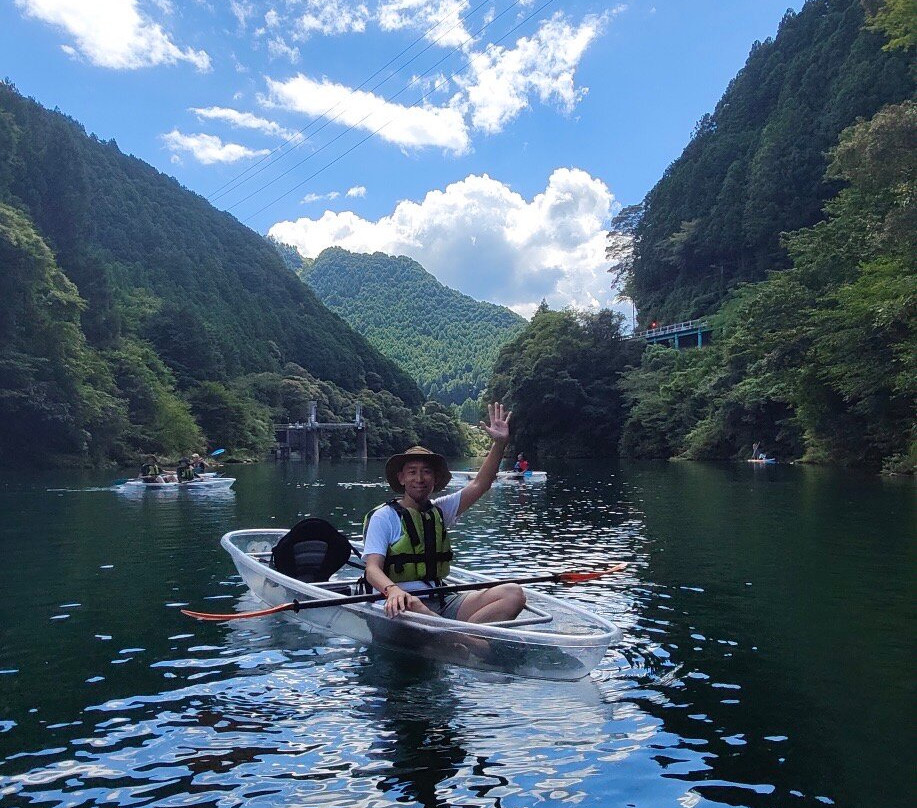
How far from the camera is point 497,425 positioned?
6910 mm

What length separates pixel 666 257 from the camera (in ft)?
248

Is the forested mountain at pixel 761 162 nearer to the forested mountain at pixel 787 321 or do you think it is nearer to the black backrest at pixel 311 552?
the forested mountain at pixel 787 321

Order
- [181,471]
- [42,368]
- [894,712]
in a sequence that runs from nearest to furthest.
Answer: [894,712] → [181,471] → [42,368]

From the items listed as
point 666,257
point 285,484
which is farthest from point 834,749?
point 666,257

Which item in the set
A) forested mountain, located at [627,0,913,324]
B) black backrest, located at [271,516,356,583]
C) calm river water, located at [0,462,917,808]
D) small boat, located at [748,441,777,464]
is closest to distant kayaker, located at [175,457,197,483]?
calm river water, located at [0,462,917,808]

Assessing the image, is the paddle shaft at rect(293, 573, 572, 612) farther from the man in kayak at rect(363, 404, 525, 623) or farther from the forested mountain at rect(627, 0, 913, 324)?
the forested mountain at rect(627, 0, 913, 324)

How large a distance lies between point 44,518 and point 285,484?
15040 millimetres

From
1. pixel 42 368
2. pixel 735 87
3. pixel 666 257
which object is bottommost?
pixel 42 368

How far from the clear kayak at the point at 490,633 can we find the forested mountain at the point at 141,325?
38885 mm

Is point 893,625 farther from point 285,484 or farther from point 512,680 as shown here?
point 285,484

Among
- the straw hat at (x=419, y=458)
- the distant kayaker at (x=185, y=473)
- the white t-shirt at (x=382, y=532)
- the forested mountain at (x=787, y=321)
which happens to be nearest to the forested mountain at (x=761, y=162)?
the forested mountain at (x=787, y=321)

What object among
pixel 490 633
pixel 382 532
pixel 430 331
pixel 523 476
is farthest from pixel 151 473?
pixel 430 331

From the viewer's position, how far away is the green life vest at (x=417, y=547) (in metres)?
6.71

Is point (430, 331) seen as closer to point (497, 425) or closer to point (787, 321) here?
point (787, 321)
